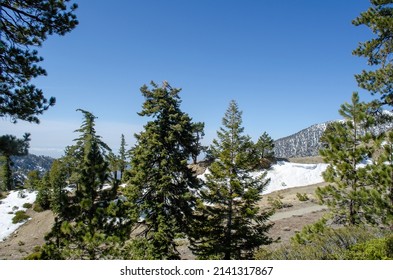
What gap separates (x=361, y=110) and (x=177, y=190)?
9366 millimetres

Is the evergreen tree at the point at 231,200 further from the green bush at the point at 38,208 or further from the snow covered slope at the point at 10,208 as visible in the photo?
the green bush at the point at 38,208

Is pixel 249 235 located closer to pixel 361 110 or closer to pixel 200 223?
pixel 200 223

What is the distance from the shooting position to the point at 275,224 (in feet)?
81.6

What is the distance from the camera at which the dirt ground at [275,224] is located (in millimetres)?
22844

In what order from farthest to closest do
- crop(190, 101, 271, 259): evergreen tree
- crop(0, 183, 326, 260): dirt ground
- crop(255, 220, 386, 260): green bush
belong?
crop(0, 183, 326, 260): dirt ground → crop(190, 101, 271, 259): evergreen tree → crop(255, 220, 386, 260): green bush

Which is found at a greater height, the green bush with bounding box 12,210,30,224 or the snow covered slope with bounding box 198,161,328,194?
the snow covered slope with bounding box 198,161,328,194

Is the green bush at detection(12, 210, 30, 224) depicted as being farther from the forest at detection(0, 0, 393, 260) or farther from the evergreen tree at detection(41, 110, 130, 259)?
the evergreen tree at detection(41, 110, 130, 259)

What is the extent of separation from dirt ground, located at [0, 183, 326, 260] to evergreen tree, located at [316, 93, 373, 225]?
9.54 m

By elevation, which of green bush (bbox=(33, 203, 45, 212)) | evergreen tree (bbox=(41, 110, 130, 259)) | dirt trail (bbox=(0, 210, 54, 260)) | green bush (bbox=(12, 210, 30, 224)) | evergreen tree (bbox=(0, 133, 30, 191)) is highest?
evergreen tree (bbox=(0, 133, 30, 191))

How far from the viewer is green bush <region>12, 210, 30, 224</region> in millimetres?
41906

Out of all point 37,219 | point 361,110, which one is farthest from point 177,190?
point 37,219

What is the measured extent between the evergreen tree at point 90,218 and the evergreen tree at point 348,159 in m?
7.63

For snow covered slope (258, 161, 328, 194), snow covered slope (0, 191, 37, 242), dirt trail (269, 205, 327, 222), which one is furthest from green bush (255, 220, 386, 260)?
snow covered slope (0, 191, 37, 242)
